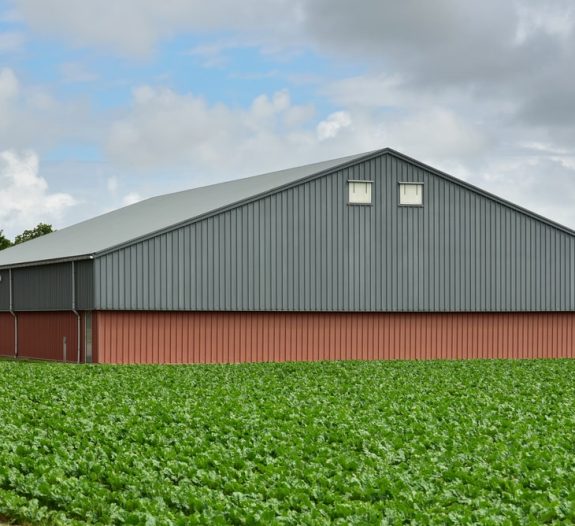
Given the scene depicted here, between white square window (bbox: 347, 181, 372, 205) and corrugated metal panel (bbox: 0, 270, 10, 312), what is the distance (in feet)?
49.3

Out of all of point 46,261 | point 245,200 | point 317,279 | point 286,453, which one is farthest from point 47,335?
point 286,453

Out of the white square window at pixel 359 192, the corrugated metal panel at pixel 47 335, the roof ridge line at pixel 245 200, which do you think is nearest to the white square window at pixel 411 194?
the white square window at pixel 359 192

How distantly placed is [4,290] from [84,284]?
1012 cm

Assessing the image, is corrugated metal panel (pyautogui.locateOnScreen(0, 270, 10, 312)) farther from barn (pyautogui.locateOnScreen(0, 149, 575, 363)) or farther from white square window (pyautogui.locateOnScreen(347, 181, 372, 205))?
white square window (pyautogui.locateOnScreen(347, 181, 372, 205))

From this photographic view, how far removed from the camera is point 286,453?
15.7 meters

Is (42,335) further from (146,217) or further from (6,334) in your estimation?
(146,217)

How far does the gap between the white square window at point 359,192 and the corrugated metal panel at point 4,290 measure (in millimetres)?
15021

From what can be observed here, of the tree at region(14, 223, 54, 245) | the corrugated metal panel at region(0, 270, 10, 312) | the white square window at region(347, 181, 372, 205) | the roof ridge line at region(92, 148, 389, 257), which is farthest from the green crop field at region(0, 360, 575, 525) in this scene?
the tree at region(14, 223, 54, 245)

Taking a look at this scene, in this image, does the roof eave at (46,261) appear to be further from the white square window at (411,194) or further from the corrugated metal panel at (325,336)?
the white square window at (411,194)

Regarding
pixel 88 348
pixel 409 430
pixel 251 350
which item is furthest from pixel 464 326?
pixel 409 430

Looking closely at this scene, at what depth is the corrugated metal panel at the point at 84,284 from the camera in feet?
124

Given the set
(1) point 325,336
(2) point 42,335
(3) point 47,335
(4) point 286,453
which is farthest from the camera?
(2) point 42,335

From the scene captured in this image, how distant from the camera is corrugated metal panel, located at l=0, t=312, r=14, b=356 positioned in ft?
155

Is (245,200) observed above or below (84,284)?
above
